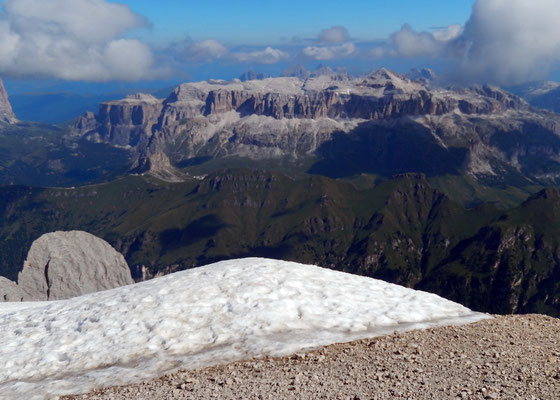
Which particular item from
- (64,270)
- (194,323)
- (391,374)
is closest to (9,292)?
(64,270)

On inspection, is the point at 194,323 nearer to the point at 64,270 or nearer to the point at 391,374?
the point at 391,374

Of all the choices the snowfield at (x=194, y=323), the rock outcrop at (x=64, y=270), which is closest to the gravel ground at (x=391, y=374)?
the snowfield at (x=194, y=323)

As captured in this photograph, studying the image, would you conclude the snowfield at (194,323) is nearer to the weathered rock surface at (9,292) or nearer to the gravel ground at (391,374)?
the gravel ground at (391,374)

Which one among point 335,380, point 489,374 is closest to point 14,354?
point 335,380

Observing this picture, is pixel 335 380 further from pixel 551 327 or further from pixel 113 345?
pixel 551 327

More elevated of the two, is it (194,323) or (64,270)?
(194,323)

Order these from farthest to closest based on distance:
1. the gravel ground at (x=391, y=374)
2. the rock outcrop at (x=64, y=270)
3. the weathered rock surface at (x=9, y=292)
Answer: the rock outcrop at (x=64, y=270) → the weathered rock surface at (x=9, y=292) → the gravel ground at (x=391, y=374)
